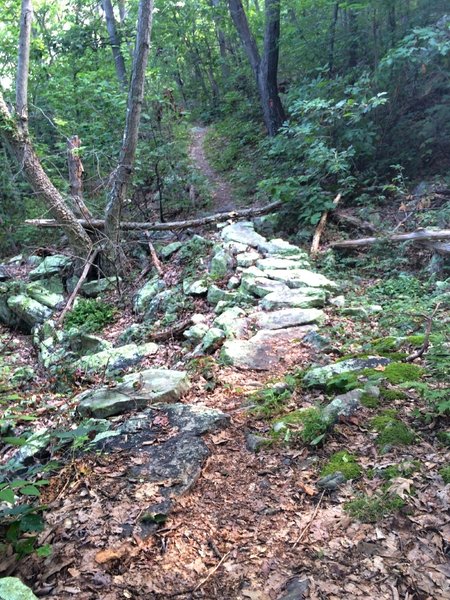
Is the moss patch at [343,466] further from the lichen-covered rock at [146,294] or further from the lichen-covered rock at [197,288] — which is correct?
the lichen-covered rock at [146,294]

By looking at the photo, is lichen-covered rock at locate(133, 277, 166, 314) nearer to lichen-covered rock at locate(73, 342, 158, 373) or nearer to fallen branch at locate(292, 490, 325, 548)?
lichen-covered rock at locate(73, 342, 158, 373)

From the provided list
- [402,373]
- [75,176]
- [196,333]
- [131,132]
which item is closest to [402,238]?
[196,333]

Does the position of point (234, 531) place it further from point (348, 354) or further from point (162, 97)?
point (162, 97)

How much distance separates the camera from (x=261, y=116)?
1527 centimetres

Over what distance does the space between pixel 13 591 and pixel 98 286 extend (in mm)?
7713

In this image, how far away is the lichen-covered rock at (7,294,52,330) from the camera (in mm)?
8539

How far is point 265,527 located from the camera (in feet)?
8.29

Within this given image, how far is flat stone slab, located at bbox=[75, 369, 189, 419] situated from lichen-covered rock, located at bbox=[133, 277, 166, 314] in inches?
131

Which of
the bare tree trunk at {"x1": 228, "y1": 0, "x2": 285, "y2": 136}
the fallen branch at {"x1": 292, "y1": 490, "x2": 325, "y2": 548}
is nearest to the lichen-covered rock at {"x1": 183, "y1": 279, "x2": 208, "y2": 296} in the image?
the fallen branch at {"x1": 292, "y1": 490, "x2": 325, "y2": 548}

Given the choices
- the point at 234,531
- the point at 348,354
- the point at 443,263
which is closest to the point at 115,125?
the point at 443,263

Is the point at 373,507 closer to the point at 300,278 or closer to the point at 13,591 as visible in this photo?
the point at 13,591

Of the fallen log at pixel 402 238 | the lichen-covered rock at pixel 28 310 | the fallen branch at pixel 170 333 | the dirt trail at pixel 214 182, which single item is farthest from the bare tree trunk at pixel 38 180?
the fallen log at pixel 402 238

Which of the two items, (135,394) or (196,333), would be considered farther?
(196,333)

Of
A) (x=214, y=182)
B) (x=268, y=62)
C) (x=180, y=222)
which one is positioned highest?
(x=268, y=62)
